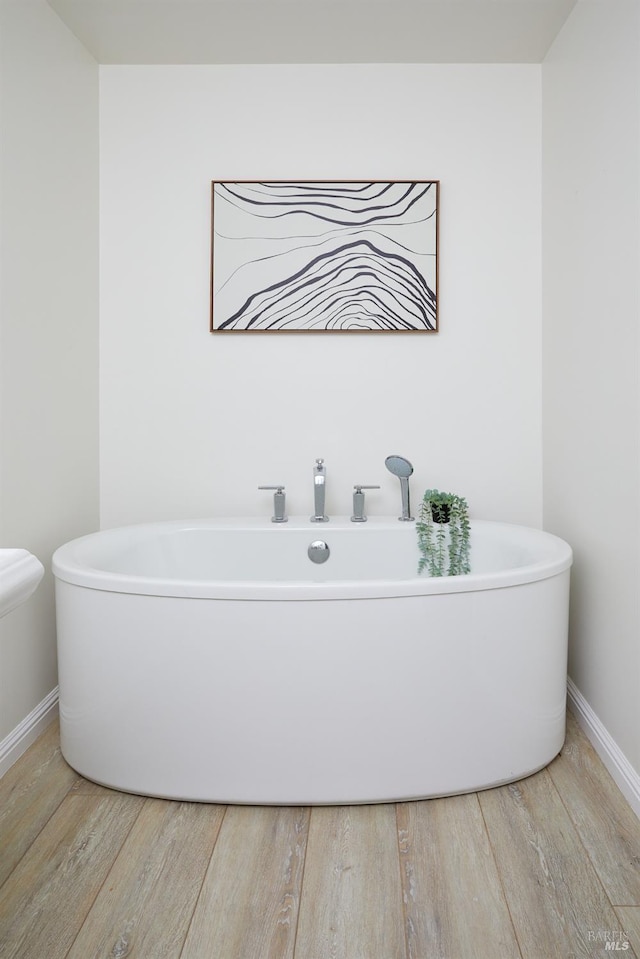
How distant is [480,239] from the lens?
103 inches

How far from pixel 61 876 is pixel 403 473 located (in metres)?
1.64

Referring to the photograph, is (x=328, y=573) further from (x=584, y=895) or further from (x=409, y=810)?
(x=584, y=895)

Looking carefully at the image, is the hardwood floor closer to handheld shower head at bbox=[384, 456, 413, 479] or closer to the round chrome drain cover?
the round chrome drain cover

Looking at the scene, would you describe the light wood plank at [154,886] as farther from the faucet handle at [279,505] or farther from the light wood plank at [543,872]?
the faucet handle at [279,505]

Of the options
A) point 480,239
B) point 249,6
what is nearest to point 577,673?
point 480,239

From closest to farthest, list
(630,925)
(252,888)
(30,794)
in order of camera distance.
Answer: (630,925) < (252,888) < (30,794)

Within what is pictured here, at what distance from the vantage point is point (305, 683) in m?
1.67

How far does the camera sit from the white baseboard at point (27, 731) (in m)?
1.92

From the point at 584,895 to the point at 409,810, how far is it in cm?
46

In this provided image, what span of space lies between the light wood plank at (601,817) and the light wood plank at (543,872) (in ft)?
0.09

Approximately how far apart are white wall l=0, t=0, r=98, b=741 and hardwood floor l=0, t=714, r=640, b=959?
1.81 feet

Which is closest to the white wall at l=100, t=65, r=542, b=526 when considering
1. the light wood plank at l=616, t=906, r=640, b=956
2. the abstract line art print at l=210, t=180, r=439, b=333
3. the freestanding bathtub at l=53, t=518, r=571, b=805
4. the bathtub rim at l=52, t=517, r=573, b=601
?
the abstract line art print at l=210, t=180, r=439, b=333

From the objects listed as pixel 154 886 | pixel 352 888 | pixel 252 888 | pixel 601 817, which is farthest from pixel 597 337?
pixel 154 886

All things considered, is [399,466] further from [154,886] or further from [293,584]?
[154,886]
